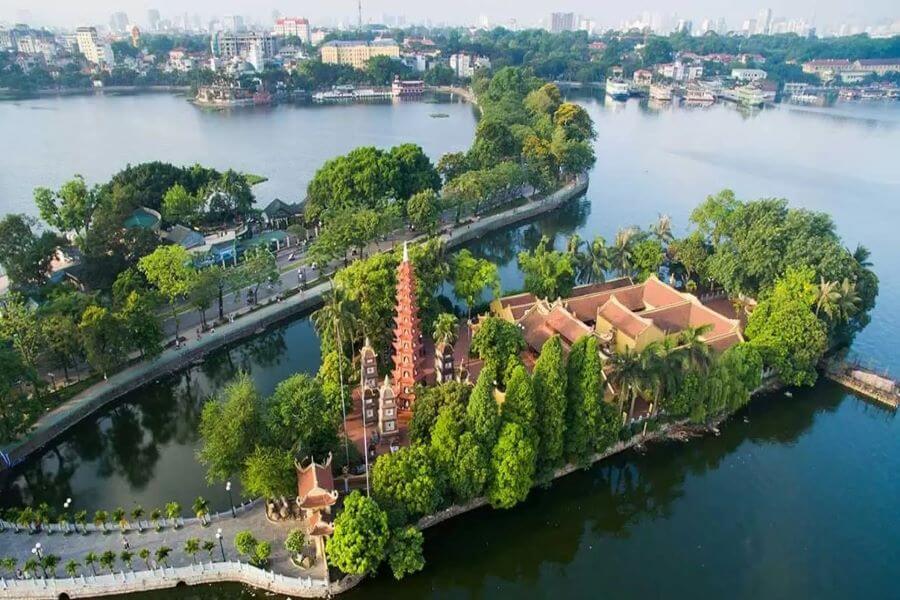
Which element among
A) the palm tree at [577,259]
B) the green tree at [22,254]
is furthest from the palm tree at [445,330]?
the green tree at [22,254]

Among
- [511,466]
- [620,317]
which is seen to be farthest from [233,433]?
[620,317]

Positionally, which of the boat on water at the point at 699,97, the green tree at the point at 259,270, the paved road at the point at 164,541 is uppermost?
the boat on water at the point at 699,97

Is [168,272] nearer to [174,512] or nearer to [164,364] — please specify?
[164,364]

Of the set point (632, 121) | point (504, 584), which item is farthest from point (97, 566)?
point (632, 121)

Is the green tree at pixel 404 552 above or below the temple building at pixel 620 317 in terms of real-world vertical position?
below

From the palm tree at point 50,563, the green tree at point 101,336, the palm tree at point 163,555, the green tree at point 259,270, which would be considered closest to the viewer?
the palm tree at point 50,563

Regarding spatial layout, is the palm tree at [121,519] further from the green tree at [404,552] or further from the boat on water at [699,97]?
the boat on water at [699,97]
